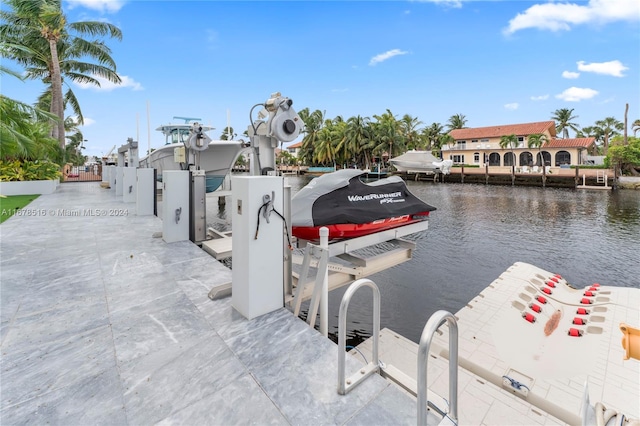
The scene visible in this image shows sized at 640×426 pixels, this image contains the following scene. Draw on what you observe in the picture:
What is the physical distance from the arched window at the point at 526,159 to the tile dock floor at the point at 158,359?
1776 inches

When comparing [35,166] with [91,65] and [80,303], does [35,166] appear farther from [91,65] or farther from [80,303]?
[80,303]

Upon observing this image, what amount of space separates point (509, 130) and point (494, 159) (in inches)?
158

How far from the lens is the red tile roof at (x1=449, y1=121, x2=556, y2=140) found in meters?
39.1

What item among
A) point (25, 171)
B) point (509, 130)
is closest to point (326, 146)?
point (509, 130)

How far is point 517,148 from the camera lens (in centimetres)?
3884

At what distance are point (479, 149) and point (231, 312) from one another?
46.1m

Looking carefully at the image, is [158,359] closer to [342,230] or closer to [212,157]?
[342,230]

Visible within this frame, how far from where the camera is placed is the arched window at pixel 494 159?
4109 cm

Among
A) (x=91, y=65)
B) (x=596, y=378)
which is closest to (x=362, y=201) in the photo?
(x=596, y=378)

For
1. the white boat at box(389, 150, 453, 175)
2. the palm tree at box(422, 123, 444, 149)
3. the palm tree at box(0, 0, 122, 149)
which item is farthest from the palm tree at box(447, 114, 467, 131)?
the palm tree at box(0, 0, 122, 149)

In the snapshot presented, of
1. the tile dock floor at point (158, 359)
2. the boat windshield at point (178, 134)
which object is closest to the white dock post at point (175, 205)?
the tile dock floor at point (158, 359)

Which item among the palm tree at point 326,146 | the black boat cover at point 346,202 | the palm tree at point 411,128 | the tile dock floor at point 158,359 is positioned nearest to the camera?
the tile dock floor at point 158,359

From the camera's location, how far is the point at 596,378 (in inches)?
140

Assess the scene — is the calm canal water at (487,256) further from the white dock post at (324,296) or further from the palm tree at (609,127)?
the palm tree at (609,127)
